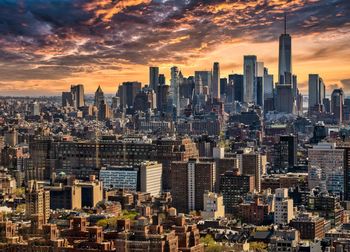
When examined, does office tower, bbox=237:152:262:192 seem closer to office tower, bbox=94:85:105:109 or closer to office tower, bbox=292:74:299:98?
office tower, bbox=94:85:105:109

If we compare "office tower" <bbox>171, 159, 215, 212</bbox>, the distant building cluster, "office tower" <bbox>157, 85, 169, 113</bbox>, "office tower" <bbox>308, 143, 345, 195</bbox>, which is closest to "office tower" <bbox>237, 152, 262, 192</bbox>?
the distant building cluster

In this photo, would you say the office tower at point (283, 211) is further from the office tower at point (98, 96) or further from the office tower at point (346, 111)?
the office tower at point (346, 111)

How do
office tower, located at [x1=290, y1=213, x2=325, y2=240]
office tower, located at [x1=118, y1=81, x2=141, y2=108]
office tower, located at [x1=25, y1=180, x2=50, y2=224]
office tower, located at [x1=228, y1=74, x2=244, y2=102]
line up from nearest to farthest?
office tower, located at [x1=290, y1=213, x2=325, y2=240] → office tower, located at [x1=25, y1=180, x2=50, y2=224] → office tower, located at [x1=118, y1=81, x2=141, y2=108] → office tower, located at [x1=228, y1=74, x2=244, y2=102]

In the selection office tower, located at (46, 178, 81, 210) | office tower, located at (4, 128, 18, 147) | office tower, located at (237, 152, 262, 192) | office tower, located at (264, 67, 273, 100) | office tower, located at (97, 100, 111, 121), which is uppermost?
office tower, located at (264, 67, 273, 100)

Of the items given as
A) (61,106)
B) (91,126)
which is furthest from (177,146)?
(91,126)

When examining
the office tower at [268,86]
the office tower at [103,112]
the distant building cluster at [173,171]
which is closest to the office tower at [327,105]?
the distant building cluster at [173,171]

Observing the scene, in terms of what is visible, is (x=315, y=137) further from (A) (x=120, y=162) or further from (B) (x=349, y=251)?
(B) (x=349, y=251)
